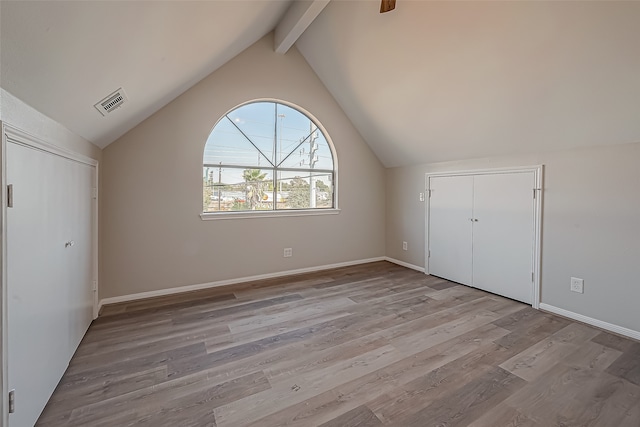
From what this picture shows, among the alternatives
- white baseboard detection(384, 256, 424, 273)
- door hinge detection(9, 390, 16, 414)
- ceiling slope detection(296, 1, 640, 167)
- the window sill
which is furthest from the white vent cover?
white baseboard detection(384, 256, 424, 273)

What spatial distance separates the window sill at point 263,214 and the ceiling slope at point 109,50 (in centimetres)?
129

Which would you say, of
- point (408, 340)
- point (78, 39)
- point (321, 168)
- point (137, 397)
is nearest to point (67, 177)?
point (78, 39)

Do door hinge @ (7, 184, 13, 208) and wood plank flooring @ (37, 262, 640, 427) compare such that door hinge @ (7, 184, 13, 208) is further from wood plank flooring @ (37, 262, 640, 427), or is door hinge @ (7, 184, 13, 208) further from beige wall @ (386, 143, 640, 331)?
beige wall @ (386, 143, 640, 331)

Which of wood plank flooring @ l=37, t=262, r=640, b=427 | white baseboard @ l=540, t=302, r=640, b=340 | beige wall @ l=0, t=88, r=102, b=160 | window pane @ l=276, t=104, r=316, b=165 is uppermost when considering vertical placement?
window pane @ l=276, t=104, r=316, b=165

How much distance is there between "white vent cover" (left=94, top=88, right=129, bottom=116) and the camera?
197cm

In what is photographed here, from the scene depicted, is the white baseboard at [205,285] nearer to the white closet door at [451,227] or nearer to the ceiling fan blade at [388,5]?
the white closet door at [451,227]

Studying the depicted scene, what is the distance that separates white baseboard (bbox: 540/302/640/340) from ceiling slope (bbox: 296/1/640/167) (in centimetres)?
163

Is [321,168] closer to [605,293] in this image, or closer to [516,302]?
[516,302]

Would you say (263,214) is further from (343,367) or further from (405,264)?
(405,264)

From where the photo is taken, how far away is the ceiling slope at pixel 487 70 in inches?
81.2

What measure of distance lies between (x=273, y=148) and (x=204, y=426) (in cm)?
327

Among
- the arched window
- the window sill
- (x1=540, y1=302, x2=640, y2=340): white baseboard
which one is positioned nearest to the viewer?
(x1=540, y1=302, x2=640, y2=340): white baseboard

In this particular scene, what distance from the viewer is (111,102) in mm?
2057

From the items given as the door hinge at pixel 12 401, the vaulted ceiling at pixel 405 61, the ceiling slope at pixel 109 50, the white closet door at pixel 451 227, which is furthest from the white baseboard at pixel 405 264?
the door hinge at pixel 12 401
